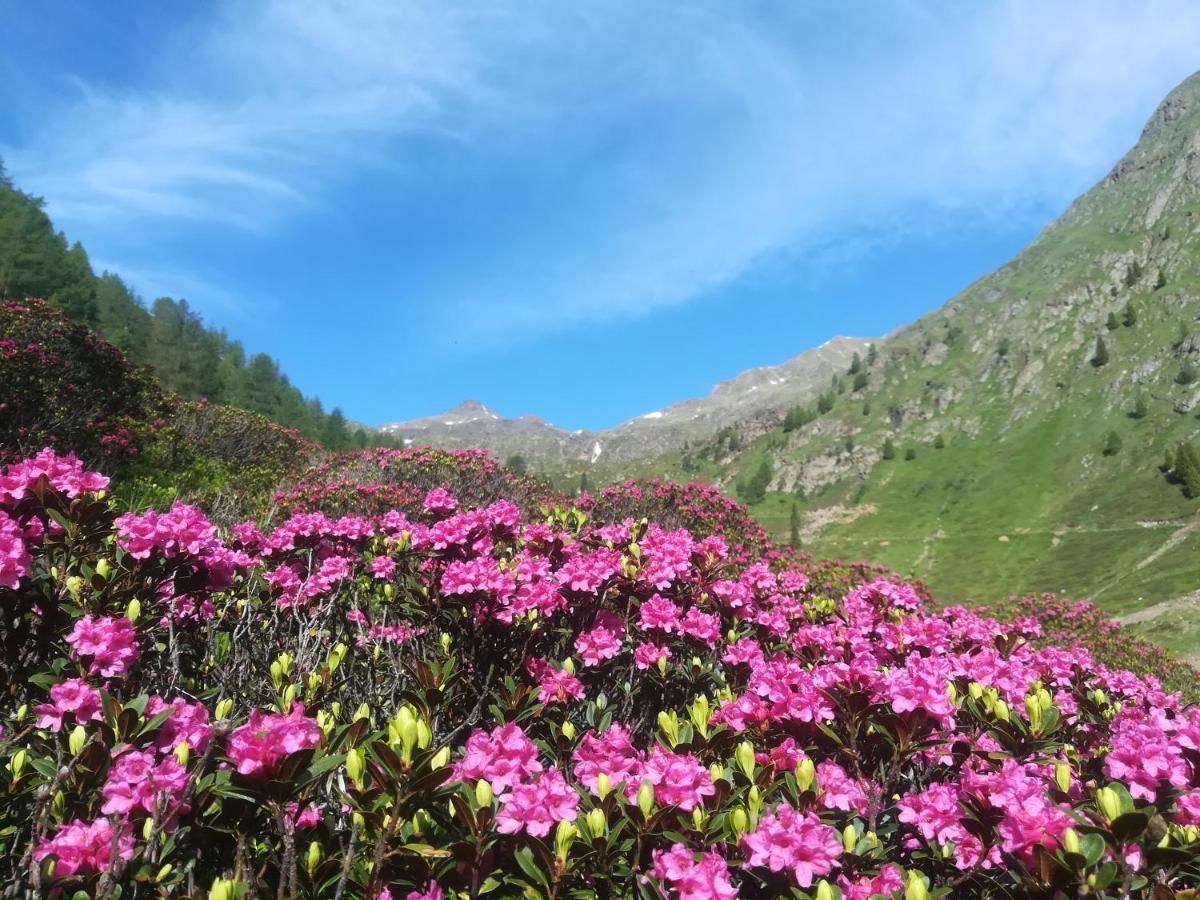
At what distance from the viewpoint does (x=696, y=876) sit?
6.07 feet

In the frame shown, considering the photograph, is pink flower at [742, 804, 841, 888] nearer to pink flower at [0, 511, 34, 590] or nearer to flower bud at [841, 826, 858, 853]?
flower bud at [841, 826, 858, 853]

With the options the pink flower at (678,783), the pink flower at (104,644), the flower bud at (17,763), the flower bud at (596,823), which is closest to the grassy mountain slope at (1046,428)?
the pink flower at (678,783)

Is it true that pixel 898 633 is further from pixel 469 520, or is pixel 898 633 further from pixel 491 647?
pixel 469 520

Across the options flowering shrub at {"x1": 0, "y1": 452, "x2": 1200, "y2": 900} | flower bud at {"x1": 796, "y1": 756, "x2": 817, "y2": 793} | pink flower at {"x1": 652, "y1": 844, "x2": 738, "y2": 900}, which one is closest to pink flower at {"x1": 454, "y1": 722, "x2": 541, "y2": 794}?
flowering shrub at {"x1": 0, "y1": 452, "x2": 1200, "y2": 900}

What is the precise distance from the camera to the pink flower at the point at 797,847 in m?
1.94

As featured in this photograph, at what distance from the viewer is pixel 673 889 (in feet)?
6.18

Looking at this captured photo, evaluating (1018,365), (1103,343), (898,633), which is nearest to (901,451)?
(1018,365)

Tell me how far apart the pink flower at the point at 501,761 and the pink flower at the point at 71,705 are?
1.30m

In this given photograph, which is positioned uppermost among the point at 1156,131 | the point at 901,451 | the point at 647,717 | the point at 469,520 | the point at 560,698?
the point at 1156,131

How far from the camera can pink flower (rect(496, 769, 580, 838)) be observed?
1870 millimetres

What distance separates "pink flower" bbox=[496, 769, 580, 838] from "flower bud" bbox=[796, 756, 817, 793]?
910mm

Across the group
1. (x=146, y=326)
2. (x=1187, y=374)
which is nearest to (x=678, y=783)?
(x=146, y=326)

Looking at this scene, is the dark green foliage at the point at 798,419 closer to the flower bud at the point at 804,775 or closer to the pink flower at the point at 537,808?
the flower bud at the point at 804,775

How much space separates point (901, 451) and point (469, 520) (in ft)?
395
